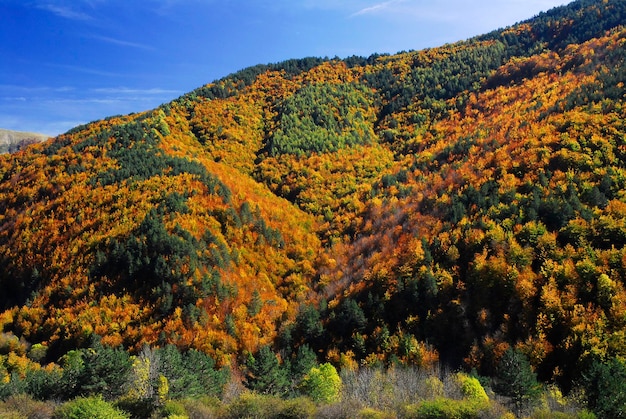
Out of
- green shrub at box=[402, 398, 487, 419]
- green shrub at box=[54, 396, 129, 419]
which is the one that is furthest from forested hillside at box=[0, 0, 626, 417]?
green shrub at box=[54, 396, 129, 419]

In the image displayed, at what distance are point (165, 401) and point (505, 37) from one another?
718 ft

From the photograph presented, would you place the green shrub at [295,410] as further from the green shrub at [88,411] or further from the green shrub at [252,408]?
the green shrub at [88,411]

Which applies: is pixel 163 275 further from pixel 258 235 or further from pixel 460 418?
pixel 460 418

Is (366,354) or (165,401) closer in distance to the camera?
(165,401)

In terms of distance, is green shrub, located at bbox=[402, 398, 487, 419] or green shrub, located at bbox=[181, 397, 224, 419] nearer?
green shrub, located at bbox=[402, 398, 487, 419]

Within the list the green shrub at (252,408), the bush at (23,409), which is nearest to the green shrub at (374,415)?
the green shrub at (252,408)

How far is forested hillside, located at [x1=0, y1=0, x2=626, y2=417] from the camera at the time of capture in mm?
63250

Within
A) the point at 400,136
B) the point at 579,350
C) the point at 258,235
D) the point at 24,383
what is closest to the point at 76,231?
the point at 258,235

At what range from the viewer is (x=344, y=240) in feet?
351

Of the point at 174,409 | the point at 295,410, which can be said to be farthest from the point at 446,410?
the point at 174,409

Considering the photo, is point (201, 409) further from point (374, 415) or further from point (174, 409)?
point (374, 415)

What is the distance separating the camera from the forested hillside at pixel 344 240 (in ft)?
208

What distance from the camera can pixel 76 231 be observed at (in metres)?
94.8

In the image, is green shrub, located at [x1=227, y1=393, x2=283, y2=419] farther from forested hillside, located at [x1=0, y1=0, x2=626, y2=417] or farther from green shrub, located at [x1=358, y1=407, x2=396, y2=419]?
forested hillside, located at [x1=0, y1=0, x2=626, y2=417]
